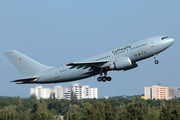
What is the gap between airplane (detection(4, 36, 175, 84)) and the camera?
51.9m

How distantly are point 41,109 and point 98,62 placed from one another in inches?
4043

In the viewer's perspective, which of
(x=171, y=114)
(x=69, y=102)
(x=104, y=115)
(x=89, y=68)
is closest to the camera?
(x=89, y=68)

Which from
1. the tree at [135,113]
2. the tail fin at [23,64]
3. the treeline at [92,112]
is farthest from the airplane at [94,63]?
the tree at [135,113]

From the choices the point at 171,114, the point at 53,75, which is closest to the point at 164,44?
the point at 53,75

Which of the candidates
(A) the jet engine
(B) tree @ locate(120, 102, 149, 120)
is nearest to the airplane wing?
(A) the jet engine

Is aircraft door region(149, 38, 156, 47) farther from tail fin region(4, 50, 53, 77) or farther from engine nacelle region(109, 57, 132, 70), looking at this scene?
tail fin region(4, 50, 53, 77)

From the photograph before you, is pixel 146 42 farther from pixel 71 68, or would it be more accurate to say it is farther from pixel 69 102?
pixel 69 102

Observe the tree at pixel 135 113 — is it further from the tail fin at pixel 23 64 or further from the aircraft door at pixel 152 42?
the aircraft door at pixel 152 42

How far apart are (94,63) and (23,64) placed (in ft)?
45.2

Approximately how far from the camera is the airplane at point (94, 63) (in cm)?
5194

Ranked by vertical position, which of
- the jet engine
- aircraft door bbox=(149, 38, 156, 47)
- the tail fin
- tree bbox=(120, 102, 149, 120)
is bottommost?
tree bbox=(120, 102, 149, 120)

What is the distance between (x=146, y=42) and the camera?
171 ft

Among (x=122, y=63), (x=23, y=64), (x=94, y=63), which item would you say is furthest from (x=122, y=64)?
(x=23, y=64)

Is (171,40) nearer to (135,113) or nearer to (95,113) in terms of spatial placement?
(95,113)
